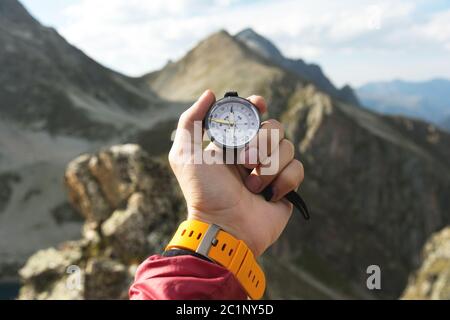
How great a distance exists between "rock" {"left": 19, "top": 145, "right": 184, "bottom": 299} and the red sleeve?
1247 cm

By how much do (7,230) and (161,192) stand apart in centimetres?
8210

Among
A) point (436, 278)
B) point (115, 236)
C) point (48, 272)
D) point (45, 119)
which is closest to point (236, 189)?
point (115, 236)

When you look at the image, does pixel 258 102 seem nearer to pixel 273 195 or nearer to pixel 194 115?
pixel 194 115

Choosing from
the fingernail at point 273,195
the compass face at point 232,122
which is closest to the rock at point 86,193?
the compass face at point 232,122

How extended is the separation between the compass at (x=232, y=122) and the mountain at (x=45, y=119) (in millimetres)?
80114

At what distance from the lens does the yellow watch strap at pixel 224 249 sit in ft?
15.0

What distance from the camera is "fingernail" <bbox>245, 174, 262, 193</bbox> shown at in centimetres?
558

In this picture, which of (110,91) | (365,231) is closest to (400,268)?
(365,231)

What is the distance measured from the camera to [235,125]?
6074mm

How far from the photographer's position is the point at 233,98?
20.0 feet

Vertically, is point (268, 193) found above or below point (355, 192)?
below

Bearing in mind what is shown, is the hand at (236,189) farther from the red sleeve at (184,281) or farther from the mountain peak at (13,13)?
the mountain peak at (13,13)

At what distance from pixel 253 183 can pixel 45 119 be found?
472ft

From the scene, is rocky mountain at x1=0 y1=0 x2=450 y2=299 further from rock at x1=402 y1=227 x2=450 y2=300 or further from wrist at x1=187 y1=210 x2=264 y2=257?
wrist at x1=187 y1=210 x2=264 y2=257
